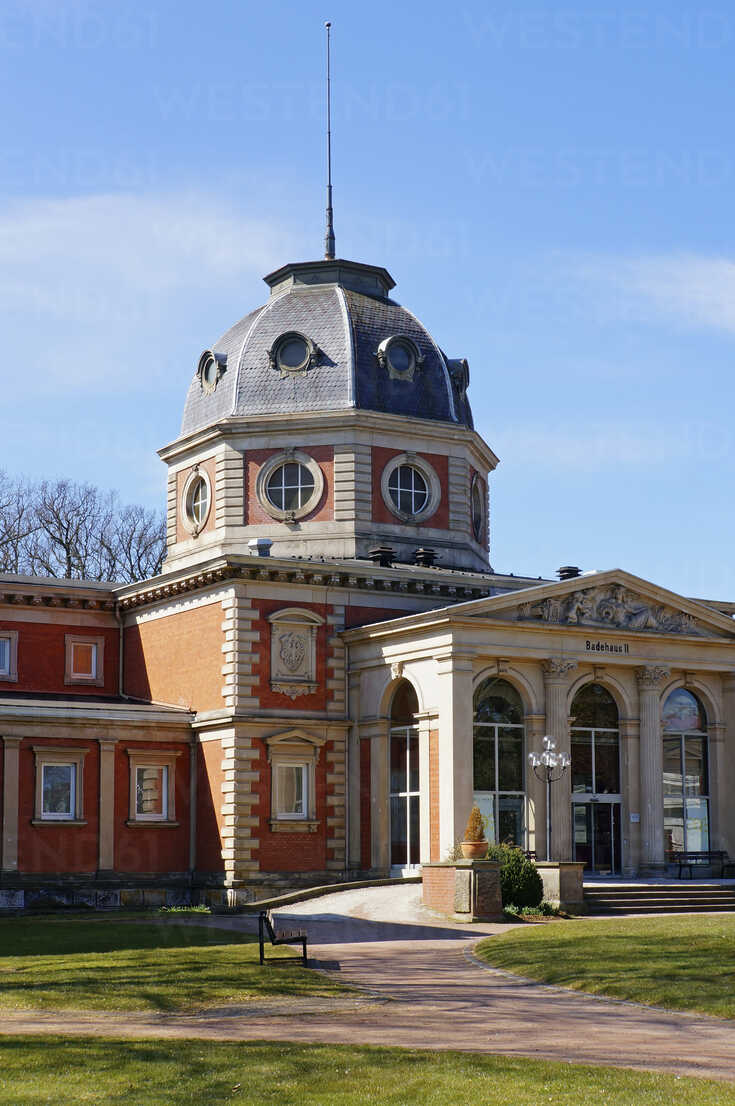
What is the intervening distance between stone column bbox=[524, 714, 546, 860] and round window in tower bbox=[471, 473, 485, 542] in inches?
429

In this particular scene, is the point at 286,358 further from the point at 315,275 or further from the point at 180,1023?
the point at 180,1023

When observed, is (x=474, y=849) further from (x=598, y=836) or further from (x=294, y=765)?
(x=598, y=836)

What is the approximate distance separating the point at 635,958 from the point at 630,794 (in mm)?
19681

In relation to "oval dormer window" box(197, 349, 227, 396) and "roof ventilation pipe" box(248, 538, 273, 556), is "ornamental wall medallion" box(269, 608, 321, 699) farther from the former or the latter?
"oval dormer window" box(197, 349, 227, 396)

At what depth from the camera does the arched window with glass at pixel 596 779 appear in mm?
43781

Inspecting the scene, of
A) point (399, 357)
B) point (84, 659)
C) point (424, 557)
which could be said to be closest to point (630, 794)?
point (424, 557)

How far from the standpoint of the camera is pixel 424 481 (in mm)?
50188

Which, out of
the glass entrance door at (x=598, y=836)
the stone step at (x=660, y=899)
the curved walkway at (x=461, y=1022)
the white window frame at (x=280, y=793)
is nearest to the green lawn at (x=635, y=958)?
the curved walkway at (x=461, y=1022)

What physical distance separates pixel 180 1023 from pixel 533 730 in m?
24.9

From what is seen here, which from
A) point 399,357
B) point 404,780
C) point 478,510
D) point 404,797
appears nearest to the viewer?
point 404,797

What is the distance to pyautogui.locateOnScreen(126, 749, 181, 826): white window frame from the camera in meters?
43.4

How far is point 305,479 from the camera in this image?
161ft

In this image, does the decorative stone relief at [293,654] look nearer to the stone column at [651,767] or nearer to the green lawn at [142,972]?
the stone column at [651,767]

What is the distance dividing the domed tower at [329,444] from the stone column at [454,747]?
7120 millimetres
